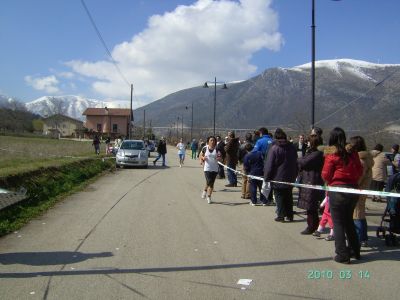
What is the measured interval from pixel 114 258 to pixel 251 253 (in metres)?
1.97

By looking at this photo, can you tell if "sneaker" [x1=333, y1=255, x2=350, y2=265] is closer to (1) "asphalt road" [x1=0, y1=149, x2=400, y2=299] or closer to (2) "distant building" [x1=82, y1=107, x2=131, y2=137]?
(1) "asphalt road" [x1=0, y1=149, x2=400, y2=299]

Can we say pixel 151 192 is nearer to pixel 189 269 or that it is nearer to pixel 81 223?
pixel 81 223

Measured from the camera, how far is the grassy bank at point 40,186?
9.13 meters

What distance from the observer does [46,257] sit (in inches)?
248

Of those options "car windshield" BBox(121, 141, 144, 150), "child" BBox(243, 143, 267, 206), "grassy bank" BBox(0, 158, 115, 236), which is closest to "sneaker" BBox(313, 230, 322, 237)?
"child" BBox(243, 143, 267, 206)

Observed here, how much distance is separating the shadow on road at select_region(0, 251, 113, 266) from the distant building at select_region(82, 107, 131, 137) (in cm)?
11592

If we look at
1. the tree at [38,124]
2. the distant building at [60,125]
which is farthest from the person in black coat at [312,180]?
the distant building at [60,125]

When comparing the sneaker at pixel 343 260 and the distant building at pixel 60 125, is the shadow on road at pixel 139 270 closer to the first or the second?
the sneaker at pixel 343 260

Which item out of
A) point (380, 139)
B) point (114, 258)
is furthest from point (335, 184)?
point (380, 139)

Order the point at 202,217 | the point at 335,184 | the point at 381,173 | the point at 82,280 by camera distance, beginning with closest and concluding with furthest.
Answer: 1. the point at 82,280
2. the point at 335,184
3. the point at 202,217
4. the point at 381,173

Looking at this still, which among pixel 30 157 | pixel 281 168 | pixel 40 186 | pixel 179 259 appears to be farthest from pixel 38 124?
pixel 179 259

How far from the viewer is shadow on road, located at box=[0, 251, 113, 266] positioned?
6.05m

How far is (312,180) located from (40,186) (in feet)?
26.6

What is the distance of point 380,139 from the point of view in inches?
1560
